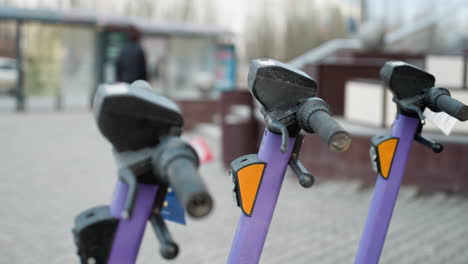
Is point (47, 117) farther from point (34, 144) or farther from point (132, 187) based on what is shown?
point (132, 187)

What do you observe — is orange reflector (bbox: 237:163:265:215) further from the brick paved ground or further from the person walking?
the person walking

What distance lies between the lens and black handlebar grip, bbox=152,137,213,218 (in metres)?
1.45

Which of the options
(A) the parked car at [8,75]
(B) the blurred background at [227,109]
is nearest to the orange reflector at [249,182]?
(B) the blurred background at [227,109]

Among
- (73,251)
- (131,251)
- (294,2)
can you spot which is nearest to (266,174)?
(131,251)

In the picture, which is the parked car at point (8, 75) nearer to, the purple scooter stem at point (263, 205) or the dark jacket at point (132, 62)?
the dark jacket at point (132, 62)

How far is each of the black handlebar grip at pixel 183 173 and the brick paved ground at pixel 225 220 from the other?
3091 millimetres

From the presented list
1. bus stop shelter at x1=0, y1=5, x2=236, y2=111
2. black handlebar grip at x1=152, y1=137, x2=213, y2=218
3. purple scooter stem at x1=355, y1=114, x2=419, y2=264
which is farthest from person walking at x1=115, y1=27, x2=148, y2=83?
black handlebar grip at x1=152, y1=137, x2=213, y2=218

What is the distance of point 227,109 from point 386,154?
6022 millimetres

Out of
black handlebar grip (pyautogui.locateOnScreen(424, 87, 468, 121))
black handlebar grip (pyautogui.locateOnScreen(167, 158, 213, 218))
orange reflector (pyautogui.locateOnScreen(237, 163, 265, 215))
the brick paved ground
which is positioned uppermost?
black handlebar grip (pyautogui.locateOnScreen(167, 158, 213, 218))

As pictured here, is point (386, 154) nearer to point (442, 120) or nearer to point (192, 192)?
point (442, 120)

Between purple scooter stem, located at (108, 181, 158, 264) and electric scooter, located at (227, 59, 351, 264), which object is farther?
electric scooter, located at (227, 59, 351, 264)

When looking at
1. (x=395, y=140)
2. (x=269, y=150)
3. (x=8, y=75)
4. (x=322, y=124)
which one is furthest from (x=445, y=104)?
(x=8, y=75)

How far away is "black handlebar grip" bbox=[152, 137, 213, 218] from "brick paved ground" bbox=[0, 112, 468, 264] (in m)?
3.09

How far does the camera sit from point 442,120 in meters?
2.72
